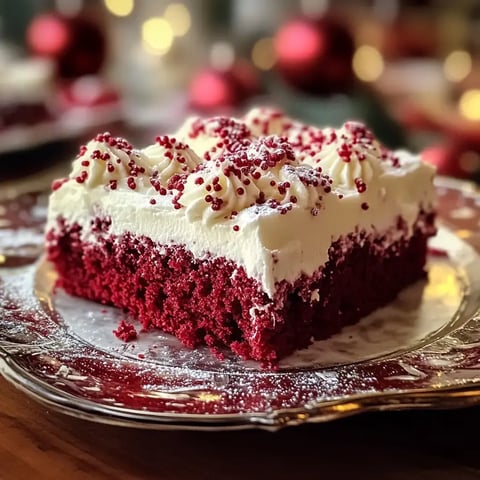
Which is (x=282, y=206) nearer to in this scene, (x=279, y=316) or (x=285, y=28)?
(x=279, y=316)

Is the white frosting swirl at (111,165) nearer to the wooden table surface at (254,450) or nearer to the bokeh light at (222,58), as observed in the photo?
the wooden table surface at (254,450)

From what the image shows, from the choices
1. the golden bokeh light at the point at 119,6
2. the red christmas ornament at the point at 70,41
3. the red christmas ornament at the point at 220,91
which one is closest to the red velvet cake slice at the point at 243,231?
the red christmas ornament at the point at 220,91

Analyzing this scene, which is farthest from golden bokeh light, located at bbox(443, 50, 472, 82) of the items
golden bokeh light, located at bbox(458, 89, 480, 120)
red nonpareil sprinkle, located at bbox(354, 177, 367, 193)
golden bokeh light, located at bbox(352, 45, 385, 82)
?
red nonpareil sprinkle, located at bbox(354, 177, 367, 193)

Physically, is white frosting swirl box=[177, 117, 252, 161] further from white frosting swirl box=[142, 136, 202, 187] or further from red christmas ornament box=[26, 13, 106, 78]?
red christmas ornament box=[26, 13, 106, 78]

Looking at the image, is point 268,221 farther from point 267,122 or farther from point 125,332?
point 267,122

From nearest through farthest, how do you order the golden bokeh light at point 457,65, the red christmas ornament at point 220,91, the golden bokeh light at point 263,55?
the red christmas ornament at point 220,91, the golden bokeh light at point 457,65, the golden bokeh light at point 263,55
